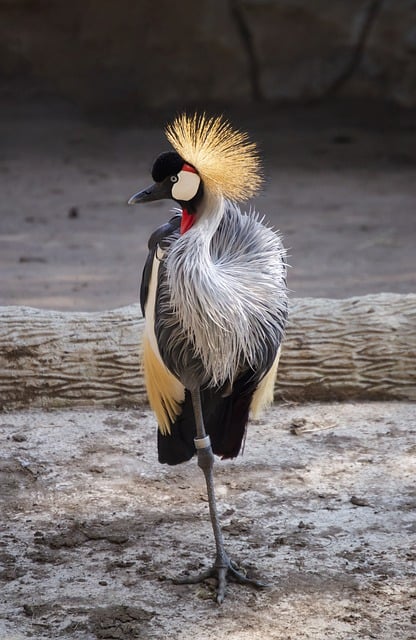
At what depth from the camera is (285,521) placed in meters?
3.04

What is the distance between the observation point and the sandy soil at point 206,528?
99.8 inches

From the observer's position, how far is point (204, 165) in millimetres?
2502

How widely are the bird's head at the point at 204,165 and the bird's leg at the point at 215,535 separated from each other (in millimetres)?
533

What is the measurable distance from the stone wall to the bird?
20.2ft

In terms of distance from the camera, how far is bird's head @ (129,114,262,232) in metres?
2.51

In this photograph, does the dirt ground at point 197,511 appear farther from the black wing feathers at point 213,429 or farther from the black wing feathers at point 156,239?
the black wing feathers at point 156,239

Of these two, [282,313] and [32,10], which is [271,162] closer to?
[32,10]

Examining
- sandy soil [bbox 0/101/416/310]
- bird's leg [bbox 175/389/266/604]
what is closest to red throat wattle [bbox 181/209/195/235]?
bird's leg [bbox 175/389/266/604]

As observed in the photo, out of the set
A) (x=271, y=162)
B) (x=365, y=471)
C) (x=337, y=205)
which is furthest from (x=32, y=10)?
(x=365, y=471)

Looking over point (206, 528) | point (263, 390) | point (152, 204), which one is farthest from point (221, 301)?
point (152, 204)

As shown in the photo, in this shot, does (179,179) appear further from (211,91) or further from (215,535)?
(211,91)

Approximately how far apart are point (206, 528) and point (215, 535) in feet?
0.95

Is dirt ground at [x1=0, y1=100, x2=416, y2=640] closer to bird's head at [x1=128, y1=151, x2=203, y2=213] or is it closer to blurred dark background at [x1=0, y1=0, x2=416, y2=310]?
bird's head at [x1=128, y1=151, x2=203, y2=213]

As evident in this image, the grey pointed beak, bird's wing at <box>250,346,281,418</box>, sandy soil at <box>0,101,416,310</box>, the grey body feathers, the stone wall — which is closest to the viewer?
the grey body feathers
